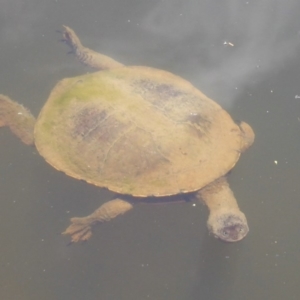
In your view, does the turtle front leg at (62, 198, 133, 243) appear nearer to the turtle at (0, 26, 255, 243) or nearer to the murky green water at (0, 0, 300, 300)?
the turtle at (0, 26, 255, 243)

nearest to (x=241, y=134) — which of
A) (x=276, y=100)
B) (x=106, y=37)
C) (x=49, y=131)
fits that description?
(x=276, y=100)

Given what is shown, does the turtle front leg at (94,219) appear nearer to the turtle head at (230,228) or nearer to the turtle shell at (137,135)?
the turtle shell at (137,135)

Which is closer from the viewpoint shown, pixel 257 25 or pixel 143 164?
pixel 143 164

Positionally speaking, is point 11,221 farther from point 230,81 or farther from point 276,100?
point 276,100

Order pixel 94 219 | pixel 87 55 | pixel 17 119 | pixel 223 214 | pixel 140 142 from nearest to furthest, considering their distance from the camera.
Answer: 1. pixel 140 142
2. pixel 223 214
3. pixel 94 219
4. pixel 17 119
5. pixel 87 55

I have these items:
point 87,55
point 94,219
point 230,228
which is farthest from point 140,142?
point 87,55

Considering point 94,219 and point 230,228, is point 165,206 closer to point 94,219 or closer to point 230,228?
point 94,219
